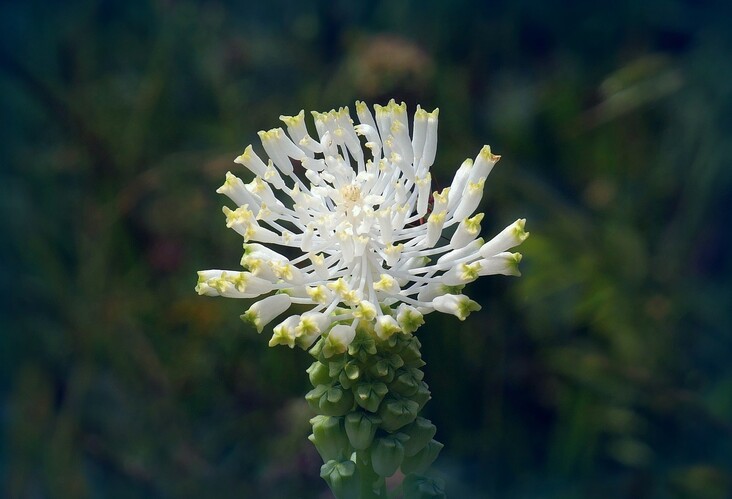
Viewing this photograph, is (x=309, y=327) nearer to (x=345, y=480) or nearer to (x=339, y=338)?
(x=339, y=338)

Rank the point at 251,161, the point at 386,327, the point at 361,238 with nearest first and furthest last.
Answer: the point at 386,327 < the point at 361,238 < the point at 251,161

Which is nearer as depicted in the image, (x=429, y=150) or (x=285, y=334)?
(x=285, y=334)

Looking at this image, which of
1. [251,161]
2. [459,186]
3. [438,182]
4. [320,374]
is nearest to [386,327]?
[320,374]

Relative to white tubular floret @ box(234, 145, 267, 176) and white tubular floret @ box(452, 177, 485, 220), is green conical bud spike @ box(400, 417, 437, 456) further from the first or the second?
white tubular floret @ box(234, 145, 267, 176)

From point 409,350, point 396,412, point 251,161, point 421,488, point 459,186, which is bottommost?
point 421,488

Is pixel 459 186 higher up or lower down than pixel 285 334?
higher up

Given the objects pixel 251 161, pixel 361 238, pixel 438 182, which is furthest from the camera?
pixel 438 182
